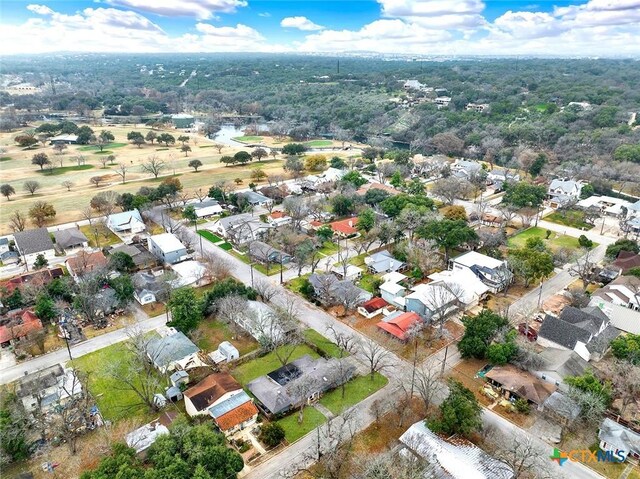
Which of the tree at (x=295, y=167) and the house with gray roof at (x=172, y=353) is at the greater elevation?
the tree at (x=295, y=167)

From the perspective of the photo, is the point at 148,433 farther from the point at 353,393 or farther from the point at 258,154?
the point at 258,154

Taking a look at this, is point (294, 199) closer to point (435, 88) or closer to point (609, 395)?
point (609, 395)

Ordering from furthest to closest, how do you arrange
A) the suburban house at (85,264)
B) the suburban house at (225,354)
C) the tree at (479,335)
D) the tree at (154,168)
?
the tree at (154,168), the suburban house at (85,264), the suburban house at (225,354), the tree at (479,335)

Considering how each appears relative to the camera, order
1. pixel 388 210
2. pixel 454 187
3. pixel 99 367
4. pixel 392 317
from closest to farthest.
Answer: pixel 99 367 → pixel 392 317 → pixel 388 210 → pixel 454 187

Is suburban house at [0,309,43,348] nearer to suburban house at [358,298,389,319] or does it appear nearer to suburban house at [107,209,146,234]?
suburban house at [107,209,146,234]

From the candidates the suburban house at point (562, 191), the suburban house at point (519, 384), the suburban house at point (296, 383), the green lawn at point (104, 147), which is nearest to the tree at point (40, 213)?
the suburban house at point (296, 383)

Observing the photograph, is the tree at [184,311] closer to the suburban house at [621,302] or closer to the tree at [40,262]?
the tree at [40,262]

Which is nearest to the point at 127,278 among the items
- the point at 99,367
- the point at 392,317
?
the point at 99,367
